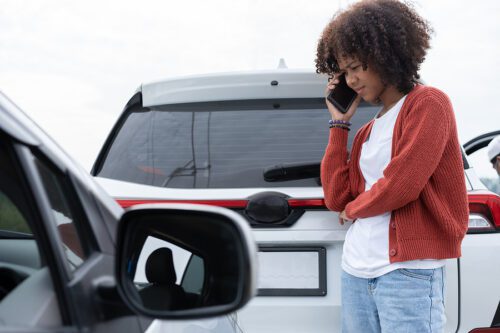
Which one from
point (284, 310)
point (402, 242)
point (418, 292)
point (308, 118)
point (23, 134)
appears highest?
point (23, 134)

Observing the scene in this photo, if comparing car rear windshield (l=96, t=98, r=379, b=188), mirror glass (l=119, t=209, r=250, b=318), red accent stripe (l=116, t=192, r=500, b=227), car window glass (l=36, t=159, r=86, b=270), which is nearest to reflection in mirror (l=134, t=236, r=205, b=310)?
mirror glass (l=119, t=209, r=250, b=318)

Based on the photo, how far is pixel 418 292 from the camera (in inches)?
76.9

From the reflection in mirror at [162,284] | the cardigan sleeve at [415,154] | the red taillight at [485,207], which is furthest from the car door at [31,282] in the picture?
the red taillight at [485,207]

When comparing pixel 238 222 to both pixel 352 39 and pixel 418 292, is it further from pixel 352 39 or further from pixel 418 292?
pixel 352 39

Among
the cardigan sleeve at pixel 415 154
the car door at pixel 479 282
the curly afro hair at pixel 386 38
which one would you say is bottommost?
the car door at pixel 479 282

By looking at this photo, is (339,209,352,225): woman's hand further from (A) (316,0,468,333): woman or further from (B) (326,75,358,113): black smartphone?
(B) (326,75,358,113): black smartphone

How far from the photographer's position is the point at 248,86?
2691mm

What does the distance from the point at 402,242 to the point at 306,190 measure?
568mm

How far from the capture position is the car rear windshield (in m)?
2.54

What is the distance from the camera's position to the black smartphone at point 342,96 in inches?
90.8

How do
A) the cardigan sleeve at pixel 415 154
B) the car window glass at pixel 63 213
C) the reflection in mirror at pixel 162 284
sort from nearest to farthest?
the car window glass at pixel 63 213 < the reflection in mirror at pixel 162 284 < the cardigan sleeve at pixel 415 154

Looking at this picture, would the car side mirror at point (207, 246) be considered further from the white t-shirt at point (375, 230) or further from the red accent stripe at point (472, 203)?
the red accent stripe at point (472, 203)

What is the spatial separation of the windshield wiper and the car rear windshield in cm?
2

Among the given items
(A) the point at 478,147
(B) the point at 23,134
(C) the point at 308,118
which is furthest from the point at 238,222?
(A) the point at 478,147
